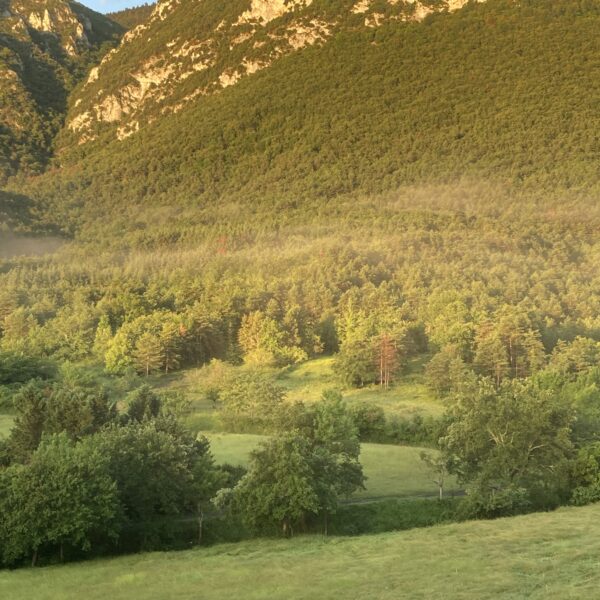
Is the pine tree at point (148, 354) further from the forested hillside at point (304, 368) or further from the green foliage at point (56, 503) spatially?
the green foliage at point (56, 503)

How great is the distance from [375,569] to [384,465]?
27.9 metres

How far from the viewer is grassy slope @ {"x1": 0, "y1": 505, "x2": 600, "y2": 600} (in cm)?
2558

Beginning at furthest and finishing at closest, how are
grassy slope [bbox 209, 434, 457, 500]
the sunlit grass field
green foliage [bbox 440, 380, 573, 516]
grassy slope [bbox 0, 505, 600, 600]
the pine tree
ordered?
the pine tree → the sunlit grass field → grassy slope [bbox 209, 434, 457, 500] → green foliage [bbox 440, 380, 573, 516] → grassy slope [bbox 0, 505, 600, 600]

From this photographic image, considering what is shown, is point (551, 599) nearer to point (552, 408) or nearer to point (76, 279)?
point (552, 408)

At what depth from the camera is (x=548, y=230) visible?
17300cm

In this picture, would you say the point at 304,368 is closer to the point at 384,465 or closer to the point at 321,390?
the point at 321,390

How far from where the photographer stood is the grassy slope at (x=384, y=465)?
169ft

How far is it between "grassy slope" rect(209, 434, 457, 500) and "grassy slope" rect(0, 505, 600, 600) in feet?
39.2

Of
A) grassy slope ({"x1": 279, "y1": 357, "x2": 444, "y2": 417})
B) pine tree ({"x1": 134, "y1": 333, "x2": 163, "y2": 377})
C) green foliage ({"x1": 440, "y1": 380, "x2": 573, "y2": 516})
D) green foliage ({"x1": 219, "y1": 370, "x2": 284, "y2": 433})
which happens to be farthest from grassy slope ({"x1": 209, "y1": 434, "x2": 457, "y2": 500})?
pine tree ({"x1": 134, "y1": 333, "x2": 163, "y2": 377})

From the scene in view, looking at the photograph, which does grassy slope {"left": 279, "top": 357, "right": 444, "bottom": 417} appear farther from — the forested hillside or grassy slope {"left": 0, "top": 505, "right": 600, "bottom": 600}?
grassy slope {"left": 0, "top": 505, "right": 600, "bottom": 600}

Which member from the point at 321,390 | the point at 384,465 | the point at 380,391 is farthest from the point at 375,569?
the point at 321,390

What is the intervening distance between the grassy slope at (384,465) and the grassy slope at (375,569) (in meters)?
11.9

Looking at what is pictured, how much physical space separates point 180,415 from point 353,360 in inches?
1042

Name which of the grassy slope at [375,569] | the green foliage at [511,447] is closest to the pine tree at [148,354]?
the green foliage at [511,447]
